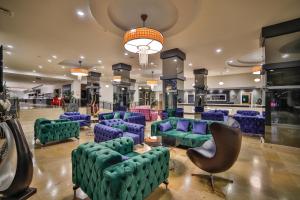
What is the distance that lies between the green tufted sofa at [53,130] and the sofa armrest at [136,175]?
3838 millimetres

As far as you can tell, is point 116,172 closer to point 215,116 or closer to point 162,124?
point 162,124

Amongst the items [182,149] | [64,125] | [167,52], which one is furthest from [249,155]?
[64,125]

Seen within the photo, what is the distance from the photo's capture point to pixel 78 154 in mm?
2283

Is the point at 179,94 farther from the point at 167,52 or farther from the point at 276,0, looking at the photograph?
the point at 276,0

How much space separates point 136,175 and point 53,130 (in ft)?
13.4

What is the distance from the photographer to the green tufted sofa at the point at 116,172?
5.46 feet

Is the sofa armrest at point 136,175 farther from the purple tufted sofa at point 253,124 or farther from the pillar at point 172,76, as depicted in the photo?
the purple tufted sofa at point 253,124

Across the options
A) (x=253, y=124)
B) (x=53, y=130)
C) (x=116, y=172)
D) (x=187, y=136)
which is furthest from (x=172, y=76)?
(x=116, y=172)

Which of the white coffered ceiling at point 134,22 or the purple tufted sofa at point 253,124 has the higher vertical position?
the white coffered ceiling at point 134,22

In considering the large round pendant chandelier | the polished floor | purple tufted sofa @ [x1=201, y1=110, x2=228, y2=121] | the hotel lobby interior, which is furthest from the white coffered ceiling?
the polished floor

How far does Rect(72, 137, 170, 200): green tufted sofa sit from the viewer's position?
1.66 m

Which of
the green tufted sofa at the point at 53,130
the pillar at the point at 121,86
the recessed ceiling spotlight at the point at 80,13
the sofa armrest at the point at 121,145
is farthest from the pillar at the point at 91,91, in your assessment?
the sofa armrest at the point at 121,145

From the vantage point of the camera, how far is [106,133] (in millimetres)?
4148

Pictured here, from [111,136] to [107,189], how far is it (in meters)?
2.35
